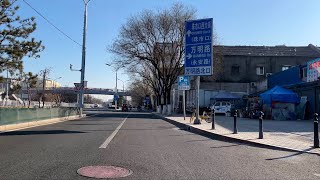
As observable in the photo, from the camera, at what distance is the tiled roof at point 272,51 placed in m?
64.6

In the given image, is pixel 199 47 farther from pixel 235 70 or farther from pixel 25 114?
pixel 235 70

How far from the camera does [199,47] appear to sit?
1011 inches

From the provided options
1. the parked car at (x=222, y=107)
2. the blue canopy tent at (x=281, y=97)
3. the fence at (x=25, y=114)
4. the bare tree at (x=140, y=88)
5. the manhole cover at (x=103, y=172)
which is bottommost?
the manhole cover at (x=103, y=172)

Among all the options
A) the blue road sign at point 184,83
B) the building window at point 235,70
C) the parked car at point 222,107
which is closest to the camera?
the blue road sign at point 184,83

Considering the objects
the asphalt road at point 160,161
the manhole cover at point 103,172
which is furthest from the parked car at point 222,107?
the manhole cover at point 103,172

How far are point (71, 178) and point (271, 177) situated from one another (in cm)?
393

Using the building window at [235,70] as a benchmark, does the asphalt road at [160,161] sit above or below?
below

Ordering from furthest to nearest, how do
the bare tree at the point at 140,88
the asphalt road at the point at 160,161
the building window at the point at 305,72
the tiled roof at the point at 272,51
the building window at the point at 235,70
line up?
the bare tree at the point at 140,88 → the building window at the point at 235,70 → the tiled roof at the point at 272,51 → the building window at the point at 305,72 → the asphalt road at the point at 160,161

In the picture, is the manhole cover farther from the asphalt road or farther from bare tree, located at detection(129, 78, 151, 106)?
bare tree, located at detection(129, 78, 151, 106)

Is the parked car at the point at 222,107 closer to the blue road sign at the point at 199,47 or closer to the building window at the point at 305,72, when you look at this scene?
the building window at the point at 305,72

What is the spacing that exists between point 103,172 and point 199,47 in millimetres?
18264

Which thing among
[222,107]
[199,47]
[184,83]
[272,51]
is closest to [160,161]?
[199,47]

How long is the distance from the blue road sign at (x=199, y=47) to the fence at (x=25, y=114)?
10.5 meters

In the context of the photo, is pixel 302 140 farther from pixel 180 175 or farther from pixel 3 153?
pixel 3 153
